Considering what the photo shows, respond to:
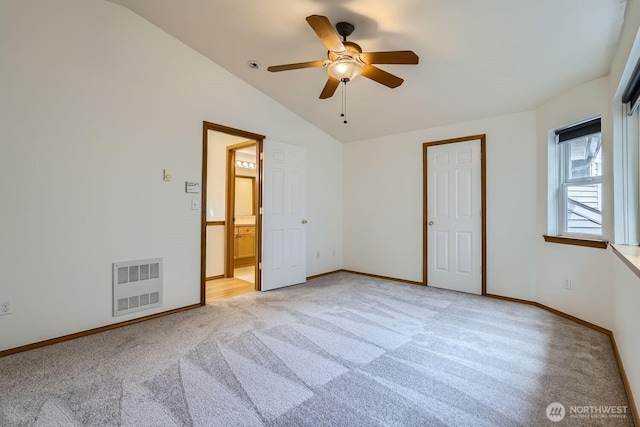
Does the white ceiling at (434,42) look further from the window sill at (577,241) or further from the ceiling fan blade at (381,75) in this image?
the window sill at (577,241)

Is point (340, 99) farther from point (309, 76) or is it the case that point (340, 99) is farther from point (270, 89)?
point (270, 89)

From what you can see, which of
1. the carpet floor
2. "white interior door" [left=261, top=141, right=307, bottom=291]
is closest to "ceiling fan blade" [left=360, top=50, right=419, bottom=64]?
"white interior door" [left=261, top=141, right=307, bottom=291]

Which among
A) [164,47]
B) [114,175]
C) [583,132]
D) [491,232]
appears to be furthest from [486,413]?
[164,47]

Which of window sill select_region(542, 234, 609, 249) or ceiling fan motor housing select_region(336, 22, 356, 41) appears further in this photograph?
window sill select_region(542, 234, 609, 249)

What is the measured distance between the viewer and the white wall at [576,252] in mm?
2734

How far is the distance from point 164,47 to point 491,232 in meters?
4.47

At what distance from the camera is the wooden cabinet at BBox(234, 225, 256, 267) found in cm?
547

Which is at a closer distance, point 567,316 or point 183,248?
point 567,316

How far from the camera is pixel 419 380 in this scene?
2002 mm

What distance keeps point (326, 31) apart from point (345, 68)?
0.43 meters

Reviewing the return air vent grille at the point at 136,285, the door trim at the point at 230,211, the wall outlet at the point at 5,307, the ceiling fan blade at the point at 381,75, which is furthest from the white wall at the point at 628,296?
the door trim at the point at 230,211

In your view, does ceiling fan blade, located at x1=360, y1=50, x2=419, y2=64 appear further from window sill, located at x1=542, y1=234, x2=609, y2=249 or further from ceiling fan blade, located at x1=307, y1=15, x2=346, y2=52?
window sill, located at x1=542, y1=234, x2=609, y2=249

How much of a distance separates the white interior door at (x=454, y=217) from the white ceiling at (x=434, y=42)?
0.58 m

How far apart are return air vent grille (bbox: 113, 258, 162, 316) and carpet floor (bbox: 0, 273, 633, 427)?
0.22m
